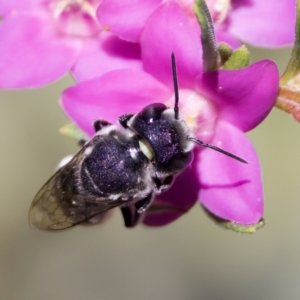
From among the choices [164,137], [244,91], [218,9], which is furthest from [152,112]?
[218,9]

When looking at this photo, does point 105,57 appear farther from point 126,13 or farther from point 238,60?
point 238,60

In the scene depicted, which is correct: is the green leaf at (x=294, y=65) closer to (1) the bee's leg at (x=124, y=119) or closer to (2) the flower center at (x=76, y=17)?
(1) the bee's leg at (x=124, y=119)

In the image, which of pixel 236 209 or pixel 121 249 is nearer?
pixel 236 209

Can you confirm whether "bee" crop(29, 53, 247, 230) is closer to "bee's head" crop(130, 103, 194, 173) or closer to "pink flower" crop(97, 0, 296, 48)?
"bee's head" crop(130, 103, 194, 173)

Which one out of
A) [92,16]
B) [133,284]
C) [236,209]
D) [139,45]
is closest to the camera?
[236,209]

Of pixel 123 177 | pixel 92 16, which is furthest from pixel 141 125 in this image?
pixel 92 16

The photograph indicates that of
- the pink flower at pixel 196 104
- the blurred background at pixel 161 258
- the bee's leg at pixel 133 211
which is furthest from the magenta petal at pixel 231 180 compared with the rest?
the blurred background at pixel 161 258

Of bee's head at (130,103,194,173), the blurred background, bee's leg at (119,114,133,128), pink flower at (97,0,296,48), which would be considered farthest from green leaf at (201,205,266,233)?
the blurred background

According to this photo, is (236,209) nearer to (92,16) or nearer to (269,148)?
(92,16)
